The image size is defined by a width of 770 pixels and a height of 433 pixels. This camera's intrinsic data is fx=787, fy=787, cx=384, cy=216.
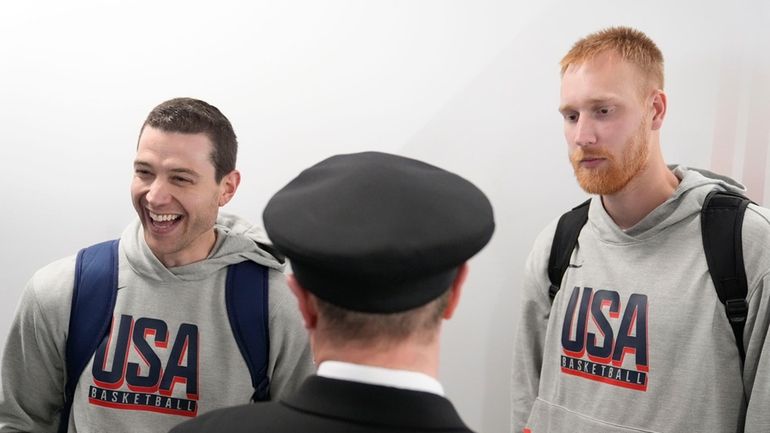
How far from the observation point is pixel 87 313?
169 cm

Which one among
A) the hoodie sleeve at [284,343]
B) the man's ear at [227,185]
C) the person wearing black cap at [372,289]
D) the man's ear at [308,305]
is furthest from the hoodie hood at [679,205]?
the man's ear at [308,305]

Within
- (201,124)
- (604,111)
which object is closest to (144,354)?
(201,124)

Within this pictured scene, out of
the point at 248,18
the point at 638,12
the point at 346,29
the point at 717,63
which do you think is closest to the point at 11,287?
the point at 248,18

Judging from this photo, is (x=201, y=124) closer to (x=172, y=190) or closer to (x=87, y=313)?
(x=172, y=190)

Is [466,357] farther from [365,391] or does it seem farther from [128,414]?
[365,391]

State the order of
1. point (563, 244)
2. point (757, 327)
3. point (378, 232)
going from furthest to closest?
point (563, 244) < point (757, 327) < point (378, 232)

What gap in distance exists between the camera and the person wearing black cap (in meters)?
0.82

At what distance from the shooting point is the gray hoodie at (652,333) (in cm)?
163

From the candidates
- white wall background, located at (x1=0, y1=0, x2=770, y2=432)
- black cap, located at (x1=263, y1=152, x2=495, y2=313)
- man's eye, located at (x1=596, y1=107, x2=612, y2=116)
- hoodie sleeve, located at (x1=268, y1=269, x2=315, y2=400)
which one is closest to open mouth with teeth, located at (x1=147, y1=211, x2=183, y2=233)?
hoodie sleeve, located at (x1=268, y1=269, x2=315, y2=400)

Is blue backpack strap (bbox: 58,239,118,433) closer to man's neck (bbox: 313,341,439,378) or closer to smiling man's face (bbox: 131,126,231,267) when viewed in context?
smiling man's face (bbox: 131,126,231,267)

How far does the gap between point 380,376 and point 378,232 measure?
0.15m

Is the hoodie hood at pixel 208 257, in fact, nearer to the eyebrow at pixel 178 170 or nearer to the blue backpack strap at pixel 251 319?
the blue backpack strap at pixel 251 319

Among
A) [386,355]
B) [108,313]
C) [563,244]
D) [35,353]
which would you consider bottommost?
[35,353]

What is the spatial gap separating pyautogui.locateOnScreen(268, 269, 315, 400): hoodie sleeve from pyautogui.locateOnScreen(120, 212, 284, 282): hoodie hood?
3.1 inches
